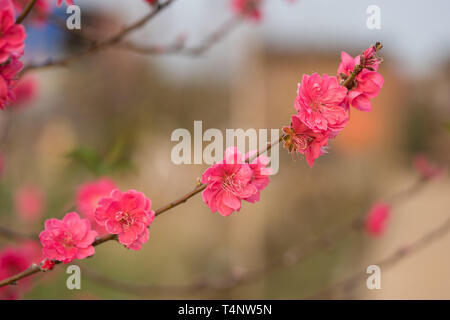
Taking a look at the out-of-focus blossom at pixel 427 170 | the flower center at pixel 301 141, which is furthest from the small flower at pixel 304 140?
the out-of-focus blossom at pixel 427 170

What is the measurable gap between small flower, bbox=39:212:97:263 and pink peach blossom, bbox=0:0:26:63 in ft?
0.67

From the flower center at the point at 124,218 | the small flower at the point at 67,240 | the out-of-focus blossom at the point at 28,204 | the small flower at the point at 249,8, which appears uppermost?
the small flower at the point at 249,8

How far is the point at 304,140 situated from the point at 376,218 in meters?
1.05

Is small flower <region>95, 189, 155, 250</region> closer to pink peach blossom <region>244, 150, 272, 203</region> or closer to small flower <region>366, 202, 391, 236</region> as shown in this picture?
pink peach blossom <region>244, 150, 272, 203</region>

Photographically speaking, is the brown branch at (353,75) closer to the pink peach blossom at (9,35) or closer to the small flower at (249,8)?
the pink peach blossom at (9,35)

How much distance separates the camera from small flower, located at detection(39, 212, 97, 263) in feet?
1.72

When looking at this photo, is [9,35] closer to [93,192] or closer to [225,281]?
[93,192]

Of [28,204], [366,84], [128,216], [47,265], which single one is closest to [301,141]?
[366,84]

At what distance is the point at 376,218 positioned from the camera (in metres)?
1.47

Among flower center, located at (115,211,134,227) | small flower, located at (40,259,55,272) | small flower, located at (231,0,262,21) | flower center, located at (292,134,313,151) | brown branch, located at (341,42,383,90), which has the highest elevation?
small flower, located at (231,0,262,21)

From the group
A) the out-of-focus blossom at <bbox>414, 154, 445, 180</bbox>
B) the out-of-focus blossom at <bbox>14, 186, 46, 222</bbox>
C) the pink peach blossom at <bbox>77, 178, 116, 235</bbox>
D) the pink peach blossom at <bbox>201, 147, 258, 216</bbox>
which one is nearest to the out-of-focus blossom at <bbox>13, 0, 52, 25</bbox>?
the pink peach blossom at <bbox>77, 178, 116, 235</bbox>

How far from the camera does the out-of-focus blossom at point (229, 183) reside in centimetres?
51

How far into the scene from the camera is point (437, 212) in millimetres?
2967

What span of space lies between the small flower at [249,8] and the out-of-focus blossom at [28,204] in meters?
1.43
